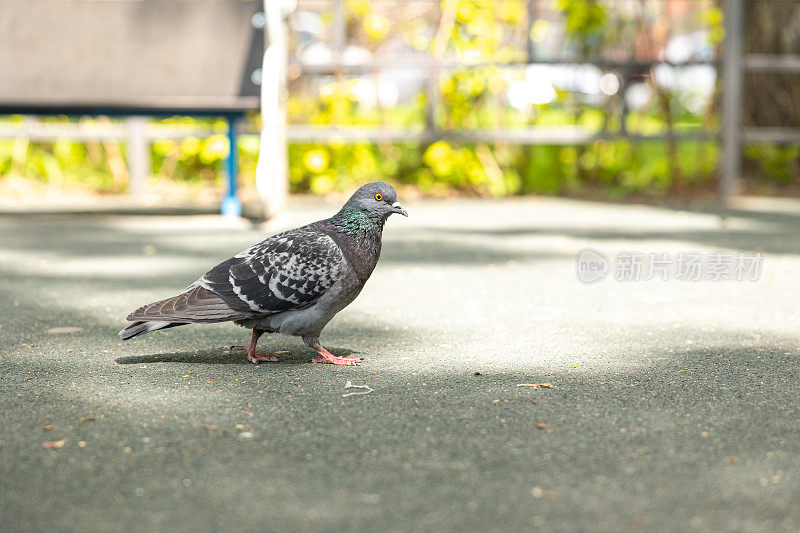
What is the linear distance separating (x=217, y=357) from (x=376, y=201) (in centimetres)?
77

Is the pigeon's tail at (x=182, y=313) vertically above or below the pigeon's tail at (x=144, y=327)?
above

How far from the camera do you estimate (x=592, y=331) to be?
3801 millimetres

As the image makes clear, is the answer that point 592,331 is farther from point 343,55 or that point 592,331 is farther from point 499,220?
point 343,55

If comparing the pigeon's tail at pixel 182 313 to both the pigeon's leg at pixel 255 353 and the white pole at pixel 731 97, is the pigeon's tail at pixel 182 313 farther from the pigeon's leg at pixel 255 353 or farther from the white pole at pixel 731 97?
the white pole at pixel 731 97

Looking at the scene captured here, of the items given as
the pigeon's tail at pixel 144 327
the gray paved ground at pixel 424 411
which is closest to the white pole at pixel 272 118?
the gray paved ground at pixel 424 411

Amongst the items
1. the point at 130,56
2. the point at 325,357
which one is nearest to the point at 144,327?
the point at 325,357

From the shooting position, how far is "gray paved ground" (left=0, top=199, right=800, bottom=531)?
6.57ft

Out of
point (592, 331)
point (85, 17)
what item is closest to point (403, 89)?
point (85, 17)

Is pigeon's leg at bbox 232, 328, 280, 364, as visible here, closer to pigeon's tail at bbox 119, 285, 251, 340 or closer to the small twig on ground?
pigeon's tail at bbox 119, 285, 251, 340

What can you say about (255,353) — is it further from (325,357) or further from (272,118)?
(272,118)

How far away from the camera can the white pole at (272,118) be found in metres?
7.33

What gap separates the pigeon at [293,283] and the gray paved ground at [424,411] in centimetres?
16

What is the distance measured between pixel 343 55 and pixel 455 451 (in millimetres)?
7427

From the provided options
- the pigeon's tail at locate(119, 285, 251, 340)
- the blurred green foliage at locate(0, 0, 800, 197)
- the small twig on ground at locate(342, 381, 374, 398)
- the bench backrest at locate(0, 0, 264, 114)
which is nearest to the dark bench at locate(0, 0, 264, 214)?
the bench backrest at locate(0, 0, 264, 114)
